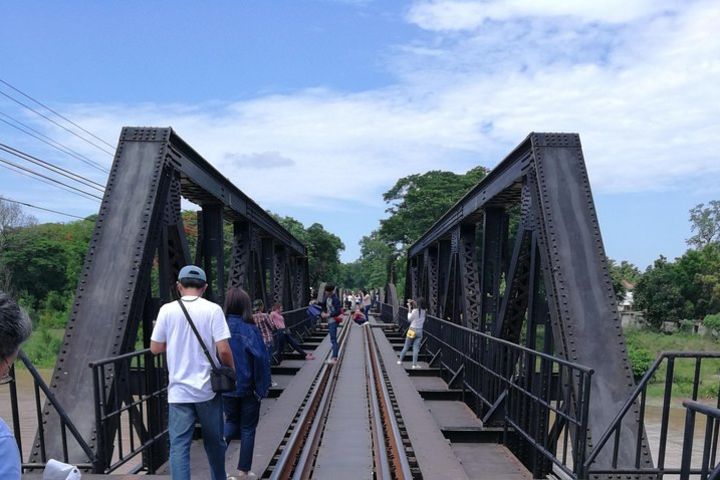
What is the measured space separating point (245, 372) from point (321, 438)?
3.13 meters

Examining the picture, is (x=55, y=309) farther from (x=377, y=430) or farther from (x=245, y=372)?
(x=245, y=372)

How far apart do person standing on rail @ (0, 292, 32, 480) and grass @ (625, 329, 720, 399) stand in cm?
2601

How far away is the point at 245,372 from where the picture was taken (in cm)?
496

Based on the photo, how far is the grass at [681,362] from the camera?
2972 cm

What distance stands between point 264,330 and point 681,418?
79.4 feet

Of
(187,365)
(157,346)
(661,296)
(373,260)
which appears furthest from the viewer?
(373,260)

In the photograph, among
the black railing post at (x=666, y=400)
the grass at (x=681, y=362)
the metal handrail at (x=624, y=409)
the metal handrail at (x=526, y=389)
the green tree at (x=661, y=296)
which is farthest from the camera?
the green tree at (x=661, y=296)

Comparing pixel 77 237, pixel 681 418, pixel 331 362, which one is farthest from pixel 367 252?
pixel 331 362

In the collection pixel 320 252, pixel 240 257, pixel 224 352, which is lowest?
pixel 224 352

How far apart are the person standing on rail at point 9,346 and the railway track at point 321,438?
13.8 ft

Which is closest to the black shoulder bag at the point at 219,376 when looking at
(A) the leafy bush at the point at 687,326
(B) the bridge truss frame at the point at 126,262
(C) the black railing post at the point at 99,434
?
(C) the black railing post at the point at 99,434

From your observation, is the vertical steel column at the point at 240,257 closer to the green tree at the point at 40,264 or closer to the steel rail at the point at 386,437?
the steel rail at the point at 386,437

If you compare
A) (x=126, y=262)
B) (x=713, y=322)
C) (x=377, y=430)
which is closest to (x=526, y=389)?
(x=377, y=430)

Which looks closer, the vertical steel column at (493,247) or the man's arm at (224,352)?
the man's arm at (224,352)
